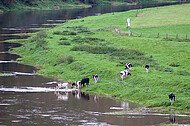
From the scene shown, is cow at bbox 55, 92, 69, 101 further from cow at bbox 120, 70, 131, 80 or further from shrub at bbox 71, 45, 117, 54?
shrub at bbox 71, 45, 117, 54

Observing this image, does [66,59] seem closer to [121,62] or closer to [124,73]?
[121,62]

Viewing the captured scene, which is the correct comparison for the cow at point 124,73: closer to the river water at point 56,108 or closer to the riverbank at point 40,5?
the river water at point 56,108

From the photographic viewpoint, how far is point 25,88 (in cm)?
3422

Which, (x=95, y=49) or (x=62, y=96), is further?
(x=95, y=49)

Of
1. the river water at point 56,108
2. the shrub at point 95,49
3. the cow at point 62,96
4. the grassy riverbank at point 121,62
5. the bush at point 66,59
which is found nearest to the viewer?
the river water at point 56,108

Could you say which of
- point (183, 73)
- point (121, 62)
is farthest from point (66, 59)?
point (183, 73)

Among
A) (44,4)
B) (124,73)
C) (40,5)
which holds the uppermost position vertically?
(44,4)

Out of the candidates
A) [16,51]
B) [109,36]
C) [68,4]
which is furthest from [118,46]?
[68,4]

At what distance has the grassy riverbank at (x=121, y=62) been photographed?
30422mm

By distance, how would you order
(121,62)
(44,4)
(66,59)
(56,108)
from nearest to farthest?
1. (56,108)
2. (121,62)
3. (66,59)
4. (44,4)

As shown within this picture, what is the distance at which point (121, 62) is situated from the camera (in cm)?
4047

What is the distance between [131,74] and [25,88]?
10833 millimetres

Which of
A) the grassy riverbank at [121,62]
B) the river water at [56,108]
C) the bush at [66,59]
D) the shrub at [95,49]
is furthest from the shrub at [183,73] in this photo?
the shrub at [95,49]

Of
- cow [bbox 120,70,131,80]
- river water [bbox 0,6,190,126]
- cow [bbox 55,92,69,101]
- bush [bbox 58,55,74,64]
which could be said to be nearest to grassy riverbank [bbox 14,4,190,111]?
bush [bbox 58,55,74,64]
